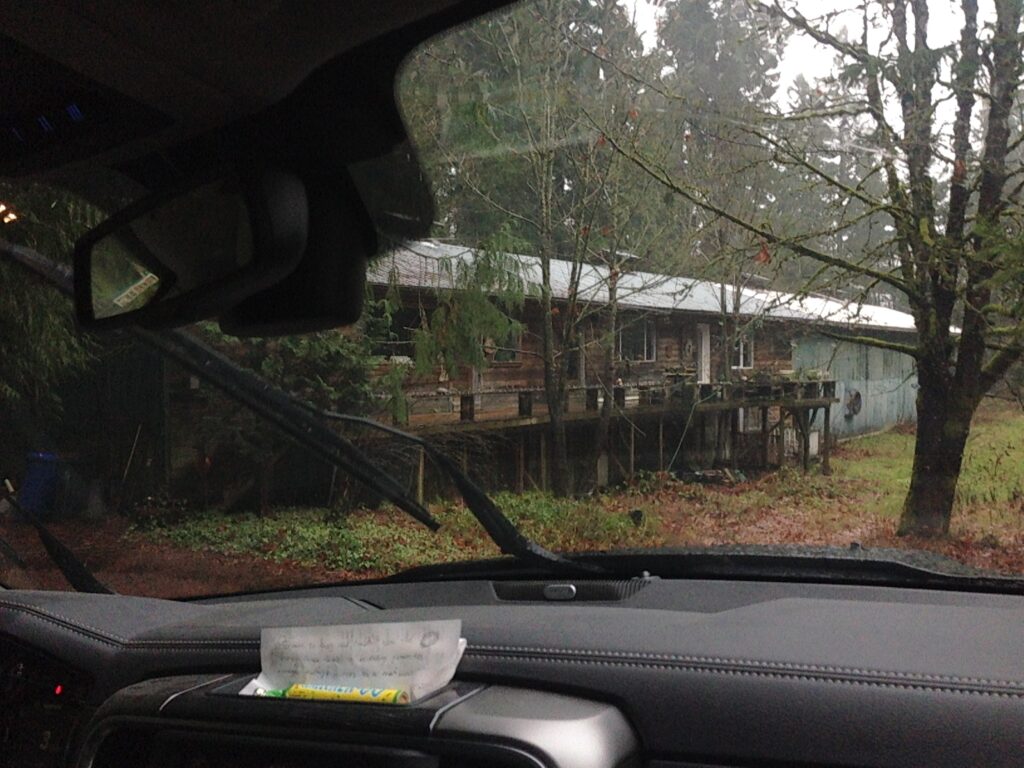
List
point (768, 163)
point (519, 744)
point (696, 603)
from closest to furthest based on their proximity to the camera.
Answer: point (519, 744)
point (696, 603)
point (768, 163)

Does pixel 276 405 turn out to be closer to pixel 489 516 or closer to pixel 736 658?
pixel 489 516

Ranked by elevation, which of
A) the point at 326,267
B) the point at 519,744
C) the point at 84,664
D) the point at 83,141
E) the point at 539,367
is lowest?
the point at 84,664

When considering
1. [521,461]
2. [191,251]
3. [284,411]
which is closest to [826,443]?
[521,461]

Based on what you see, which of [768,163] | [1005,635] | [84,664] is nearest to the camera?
[1005,635]

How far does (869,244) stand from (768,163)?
1.87 feet

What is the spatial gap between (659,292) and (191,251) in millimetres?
2056

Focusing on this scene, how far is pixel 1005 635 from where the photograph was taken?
6.79ft

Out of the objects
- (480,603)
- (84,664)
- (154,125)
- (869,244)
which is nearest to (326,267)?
(154,125)

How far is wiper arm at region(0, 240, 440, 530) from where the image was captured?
3.71 meters

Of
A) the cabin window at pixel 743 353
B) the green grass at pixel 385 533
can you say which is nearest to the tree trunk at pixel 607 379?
the green grass at pixel 385 533

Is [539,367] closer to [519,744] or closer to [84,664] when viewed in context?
[84,664]

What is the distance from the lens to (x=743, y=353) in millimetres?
4055

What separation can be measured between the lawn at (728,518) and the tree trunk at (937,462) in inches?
1.5

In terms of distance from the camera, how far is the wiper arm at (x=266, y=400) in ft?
12.2
